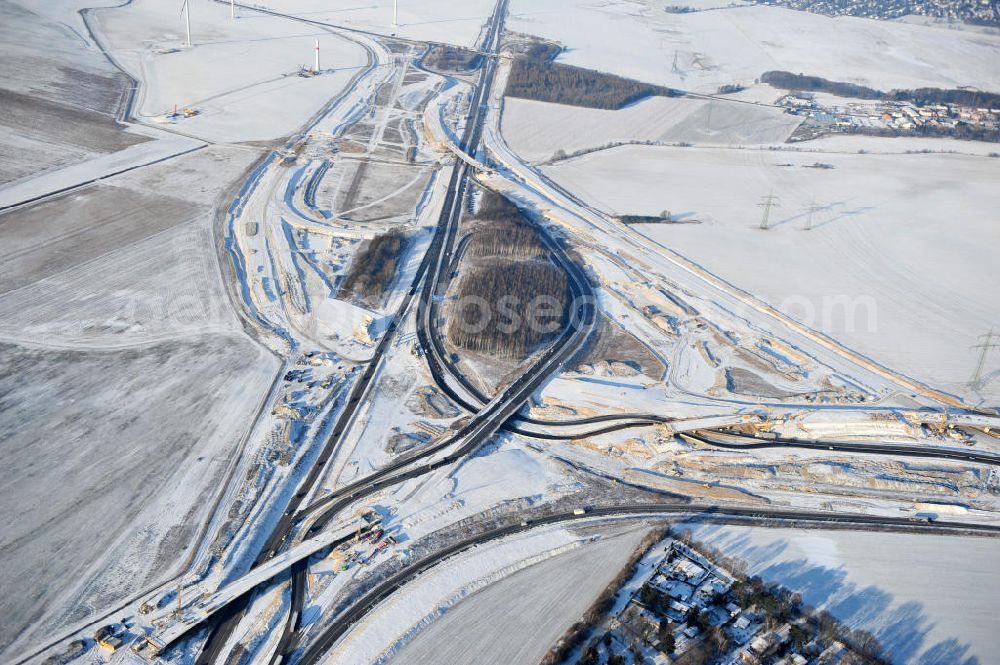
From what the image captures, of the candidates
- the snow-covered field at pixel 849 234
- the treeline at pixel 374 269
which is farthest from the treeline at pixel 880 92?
the treeline at pixel 374 269

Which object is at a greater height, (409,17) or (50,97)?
(409,17)

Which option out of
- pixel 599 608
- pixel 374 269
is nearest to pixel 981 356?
pixel 599 608

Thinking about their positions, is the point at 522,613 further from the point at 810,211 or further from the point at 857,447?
the point at 810,211

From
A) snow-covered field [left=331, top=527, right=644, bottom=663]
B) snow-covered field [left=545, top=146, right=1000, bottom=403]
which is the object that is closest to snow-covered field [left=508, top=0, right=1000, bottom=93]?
snow-covered field [left=545, top=146, right=1000, bottom=403]

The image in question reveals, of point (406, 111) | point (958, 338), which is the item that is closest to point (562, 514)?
point (958, 338)

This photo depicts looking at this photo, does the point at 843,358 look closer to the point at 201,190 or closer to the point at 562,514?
the point at 562,514

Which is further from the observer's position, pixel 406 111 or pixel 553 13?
pixel 553 13

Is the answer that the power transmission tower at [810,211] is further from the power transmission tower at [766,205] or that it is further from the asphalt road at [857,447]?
the asphalt road at [857,447]
